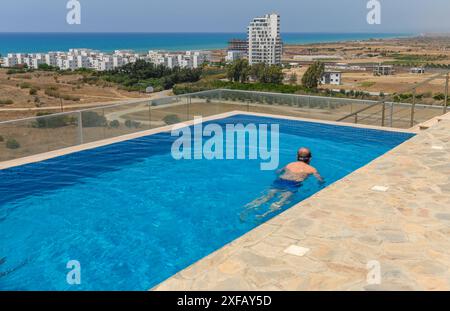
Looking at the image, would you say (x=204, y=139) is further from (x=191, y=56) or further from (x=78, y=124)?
(x=191, y=56)

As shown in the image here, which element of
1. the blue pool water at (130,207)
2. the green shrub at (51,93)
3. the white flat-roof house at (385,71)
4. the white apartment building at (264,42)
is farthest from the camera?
the white apartment building at (264,42)

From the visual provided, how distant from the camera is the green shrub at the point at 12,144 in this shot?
926cm

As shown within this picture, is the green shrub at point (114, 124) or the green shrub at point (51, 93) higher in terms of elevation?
the green shrub at point (114, 124)

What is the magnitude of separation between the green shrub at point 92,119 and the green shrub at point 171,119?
2.31 meters

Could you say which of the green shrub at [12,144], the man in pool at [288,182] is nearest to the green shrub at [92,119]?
the green shrub at [12,144]

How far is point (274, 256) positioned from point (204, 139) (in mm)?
8308
